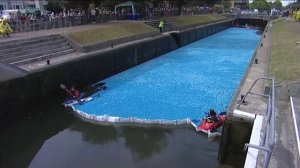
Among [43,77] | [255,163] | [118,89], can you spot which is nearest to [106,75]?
[118,89]

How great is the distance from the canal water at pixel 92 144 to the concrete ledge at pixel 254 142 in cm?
233

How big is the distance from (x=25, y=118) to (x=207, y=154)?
315 inches

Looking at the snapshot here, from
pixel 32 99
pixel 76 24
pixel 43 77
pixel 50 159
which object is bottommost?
pixel 50 159

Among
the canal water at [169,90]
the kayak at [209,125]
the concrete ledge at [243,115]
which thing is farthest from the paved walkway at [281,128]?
the canal water at [169,90]

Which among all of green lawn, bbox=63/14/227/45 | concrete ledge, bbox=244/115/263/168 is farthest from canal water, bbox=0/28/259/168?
green lawn, bbox=63/14/227/45

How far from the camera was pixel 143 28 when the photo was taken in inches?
1192

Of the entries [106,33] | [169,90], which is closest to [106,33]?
[106,33]

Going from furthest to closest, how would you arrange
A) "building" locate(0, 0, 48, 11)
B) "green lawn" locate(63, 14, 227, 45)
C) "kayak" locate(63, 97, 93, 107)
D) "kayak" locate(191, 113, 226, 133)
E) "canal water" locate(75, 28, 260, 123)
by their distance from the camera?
"building" locate(0, 0, 48, 11) < "green lawn" locate(63, 14, 227, 45) < "kayak" locate(63, 97, 93, 107) < "canal water" locate(75, 28, 260, 123) < "kayak" locate(191, 113, 226, 133)

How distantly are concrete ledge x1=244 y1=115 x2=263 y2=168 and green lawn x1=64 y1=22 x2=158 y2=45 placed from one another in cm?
1493

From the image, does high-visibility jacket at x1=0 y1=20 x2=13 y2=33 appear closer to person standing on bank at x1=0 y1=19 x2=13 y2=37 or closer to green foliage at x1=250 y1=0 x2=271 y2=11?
person standing on bank at x1=0 y1=19 x2=13 y2=37

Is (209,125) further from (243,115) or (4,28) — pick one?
(4,28)

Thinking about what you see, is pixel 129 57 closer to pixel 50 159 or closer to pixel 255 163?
pixel 50 159

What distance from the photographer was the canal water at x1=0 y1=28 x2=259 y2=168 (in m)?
9.90

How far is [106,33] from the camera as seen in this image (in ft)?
80.2
